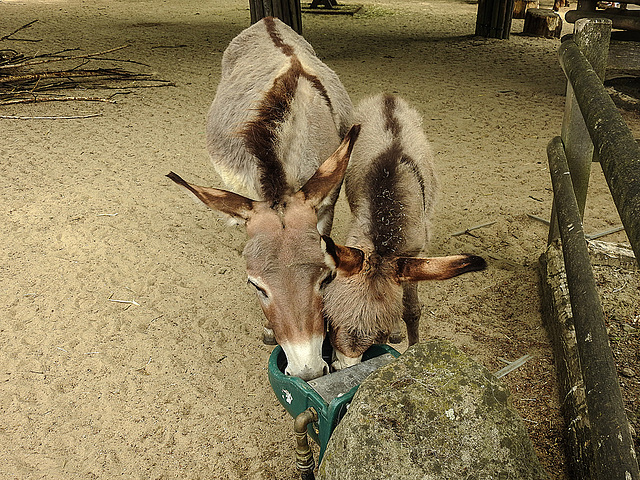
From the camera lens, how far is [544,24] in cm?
1155

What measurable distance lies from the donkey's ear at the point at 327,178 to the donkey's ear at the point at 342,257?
1.45 feet

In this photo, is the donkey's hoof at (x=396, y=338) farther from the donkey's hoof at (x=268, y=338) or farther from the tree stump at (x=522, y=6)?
the tree stump at (x=522, y=6)

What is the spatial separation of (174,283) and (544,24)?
10.6 meters

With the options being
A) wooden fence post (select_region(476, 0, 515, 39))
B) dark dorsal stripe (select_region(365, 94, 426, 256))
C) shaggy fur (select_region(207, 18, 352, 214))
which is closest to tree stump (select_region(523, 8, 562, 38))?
wooden fence post (select_region(476, 0, 515, 39))

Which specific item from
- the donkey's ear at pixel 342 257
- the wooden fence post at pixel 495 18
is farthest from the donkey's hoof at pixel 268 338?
the wooden fence post at pixel 495 18

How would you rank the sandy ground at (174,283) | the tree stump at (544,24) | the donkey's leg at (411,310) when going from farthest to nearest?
the tree stump at (544,24)
the donkey's leg at (411,310)
the sandy ground at (174,283)

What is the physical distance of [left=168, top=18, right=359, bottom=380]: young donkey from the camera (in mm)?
2461

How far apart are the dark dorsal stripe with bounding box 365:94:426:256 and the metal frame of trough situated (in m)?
0.73

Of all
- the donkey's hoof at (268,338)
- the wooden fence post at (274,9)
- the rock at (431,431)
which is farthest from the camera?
the wooden fence post at (274,9)

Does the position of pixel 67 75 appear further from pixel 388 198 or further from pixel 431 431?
pixel 431 431

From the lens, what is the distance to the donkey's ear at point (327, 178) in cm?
272

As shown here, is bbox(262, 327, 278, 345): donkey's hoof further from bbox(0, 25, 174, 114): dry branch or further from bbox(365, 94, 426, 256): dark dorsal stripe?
bbox(0, 25, 174, 114): dry branch

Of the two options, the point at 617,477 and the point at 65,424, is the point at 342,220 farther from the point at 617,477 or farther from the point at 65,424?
the point at 617,477

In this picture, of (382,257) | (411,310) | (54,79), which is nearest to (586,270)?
(382,257)
